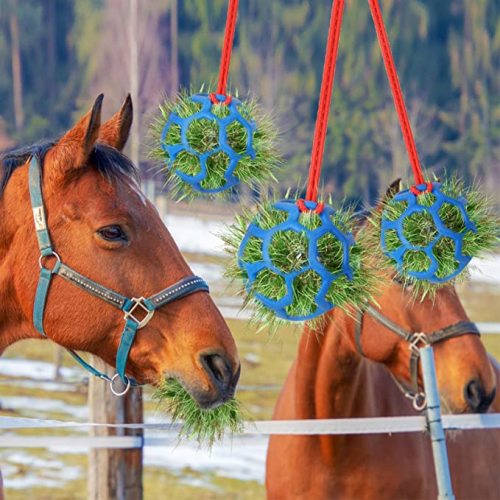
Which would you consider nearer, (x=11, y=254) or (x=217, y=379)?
(x=217, y=379)

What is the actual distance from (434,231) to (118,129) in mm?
886

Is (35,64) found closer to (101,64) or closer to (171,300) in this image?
(101,64)

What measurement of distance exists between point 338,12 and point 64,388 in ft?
30.6

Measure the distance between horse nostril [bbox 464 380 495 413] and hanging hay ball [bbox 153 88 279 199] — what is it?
5.37 ft

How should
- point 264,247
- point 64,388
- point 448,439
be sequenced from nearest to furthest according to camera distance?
point 264,247, point 448,439, point 64,388

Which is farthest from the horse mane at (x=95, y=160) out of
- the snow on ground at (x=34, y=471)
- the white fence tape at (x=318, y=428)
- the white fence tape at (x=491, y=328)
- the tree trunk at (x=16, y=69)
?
the tree trunk at (x=16, y=69)

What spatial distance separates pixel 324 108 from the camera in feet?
7.70

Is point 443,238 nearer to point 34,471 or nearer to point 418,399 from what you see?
point 418,399

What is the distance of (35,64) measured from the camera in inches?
1072

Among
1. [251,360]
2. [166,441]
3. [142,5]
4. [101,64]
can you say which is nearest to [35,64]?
[101,64]

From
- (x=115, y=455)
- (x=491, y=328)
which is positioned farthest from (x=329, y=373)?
(x=491, y=328)

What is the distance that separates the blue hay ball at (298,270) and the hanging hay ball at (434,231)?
0.20 metres

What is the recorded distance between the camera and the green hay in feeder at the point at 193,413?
253 cm

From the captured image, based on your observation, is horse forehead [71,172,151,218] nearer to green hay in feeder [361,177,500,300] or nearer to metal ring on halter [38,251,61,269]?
metal ring on halter [38,251,61,269]
